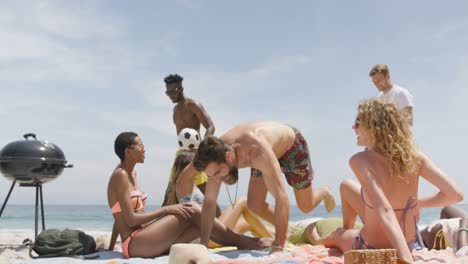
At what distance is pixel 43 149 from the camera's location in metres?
6.96

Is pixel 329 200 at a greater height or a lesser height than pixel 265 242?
greater

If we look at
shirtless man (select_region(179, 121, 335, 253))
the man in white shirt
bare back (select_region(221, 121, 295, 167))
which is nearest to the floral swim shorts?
shirtless man (select_region(179, 121, 335, 253))

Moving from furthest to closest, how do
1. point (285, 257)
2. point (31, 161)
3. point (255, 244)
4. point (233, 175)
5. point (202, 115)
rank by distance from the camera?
point (202, 115)
point (31, 161)
point (255, 244)
point (233, 175)
point (285, 257)

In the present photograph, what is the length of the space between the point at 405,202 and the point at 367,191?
375 mm

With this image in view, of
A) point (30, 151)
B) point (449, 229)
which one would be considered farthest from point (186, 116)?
point (449, 229)

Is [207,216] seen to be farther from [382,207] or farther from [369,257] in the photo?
[369,257]

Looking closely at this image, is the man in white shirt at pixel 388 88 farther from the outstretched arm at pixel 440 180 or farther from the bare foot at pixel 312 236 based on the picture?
the outstretched arm at pixel 440 180

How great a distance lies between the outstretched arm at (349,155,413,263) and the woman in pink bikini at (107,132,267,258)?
5.85 feet

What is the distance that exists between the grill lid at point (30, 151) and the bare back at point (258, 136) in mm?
3519

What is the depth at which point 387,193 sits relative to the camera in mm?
3146

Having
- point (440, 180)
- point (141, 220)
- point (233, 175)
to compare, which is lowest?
point (141, 220)

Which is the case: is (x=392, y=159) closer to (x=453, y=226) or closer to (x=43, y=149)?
(x=453, y=226)

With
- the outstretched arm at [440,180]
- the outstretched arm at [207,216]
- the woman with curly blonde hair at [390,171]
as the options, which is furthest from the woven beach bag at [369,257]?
the outstretched arm at [207,216]

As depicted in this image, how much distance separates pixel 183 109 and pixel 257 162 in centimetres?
321
